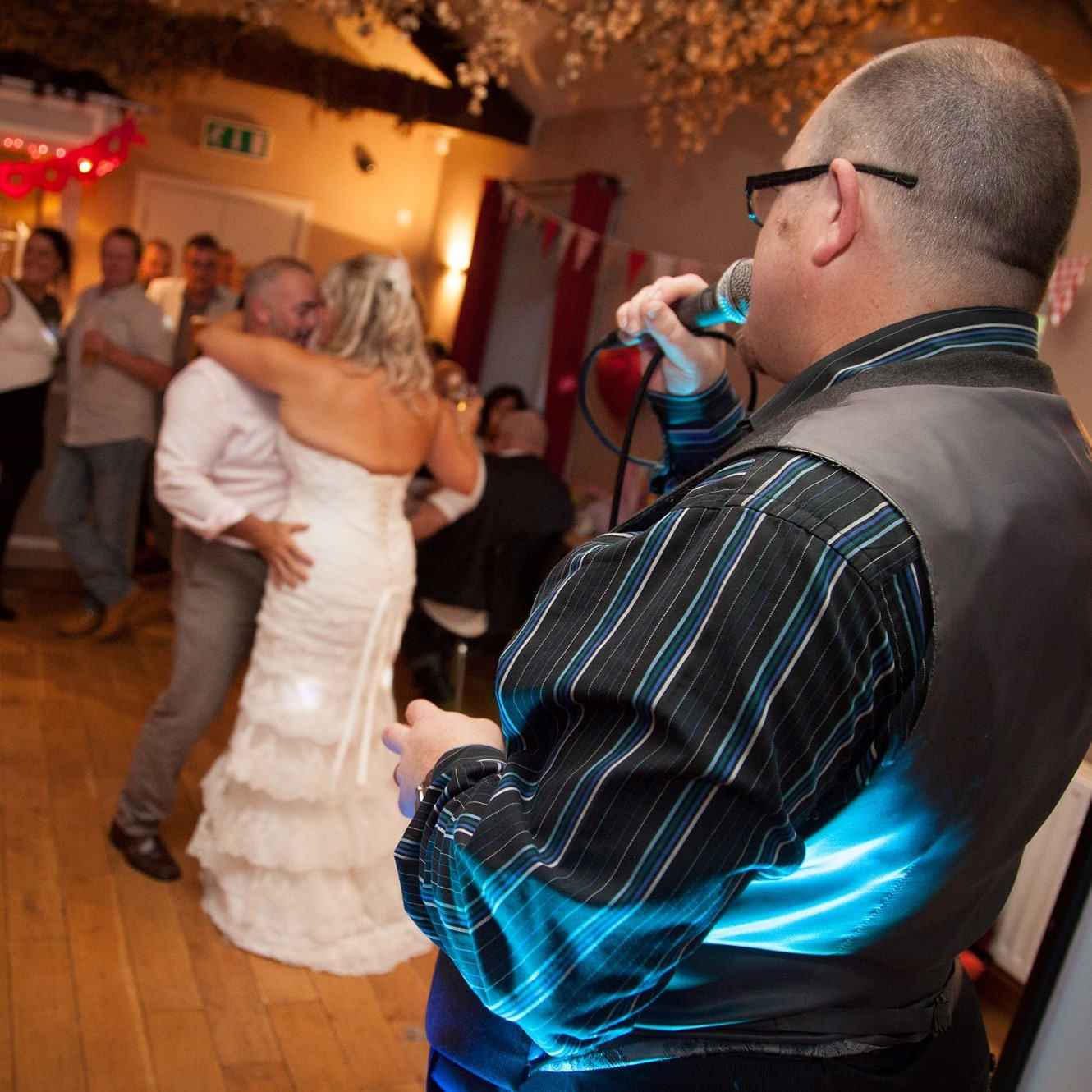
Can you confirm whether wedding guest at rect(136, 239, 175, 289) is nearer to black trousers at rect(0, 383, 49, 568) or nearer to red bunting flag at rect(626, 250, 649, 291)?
black trousers at rect(0, 383, 49, 568)

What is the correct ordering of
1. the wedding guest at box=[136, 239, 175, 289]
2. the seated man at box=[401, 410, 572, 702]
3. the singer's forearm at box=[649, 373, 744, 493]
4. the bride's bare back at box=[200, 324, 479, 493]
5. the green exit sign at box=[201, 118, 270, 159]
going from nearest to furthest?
1. the singer's forearm at box=[649, 373, 744, 493]
2. the bride's bare back at box=[200, 324, 479, 493]
3. the seated man at box=[401, 410, 572, 702]
4. the wedding guest at box=[136, 239, 175, 289]
5. the green exit sign at box=[201, 118, 270, 159]

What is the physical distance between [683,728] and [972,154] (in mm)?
477

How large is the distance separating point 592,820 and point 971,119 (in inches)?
22.7

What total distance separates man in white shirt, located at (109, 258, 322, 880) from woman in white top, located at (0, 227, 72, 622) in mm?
2000

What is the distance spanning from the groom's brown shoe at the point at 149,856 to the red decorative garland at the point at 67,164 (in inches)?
224

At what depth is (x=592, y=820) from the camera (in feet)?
2.42

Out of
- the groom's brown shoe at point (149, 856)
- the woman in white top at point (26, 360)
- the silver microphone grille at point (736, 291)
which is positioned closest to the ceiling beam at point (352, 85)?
the woman in white top at point (26, 360)

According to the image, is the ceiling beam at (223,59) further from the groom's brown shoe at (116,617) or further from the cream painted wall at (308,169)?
the groom's brown shoe at (116,617)

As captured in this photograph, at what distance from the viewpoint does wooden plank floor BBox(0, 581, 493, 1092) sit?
232 centimetres

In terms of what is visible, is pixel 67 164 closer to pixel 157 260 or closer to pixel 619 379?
pixel 157 260

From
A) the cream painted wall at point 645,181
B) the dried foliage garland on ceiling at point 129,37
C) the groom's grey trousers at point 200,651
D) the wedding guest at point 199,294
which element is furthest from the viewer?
the dried foliage garland on ceiling at point 129,37

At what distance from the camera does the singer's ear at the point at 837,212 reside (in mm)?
848

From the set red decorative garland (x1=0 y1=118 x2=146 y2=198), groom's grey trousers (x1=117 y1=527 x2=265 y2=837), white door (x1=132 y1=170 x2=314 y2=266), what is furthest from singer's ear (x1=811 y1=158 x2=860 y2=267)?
white door (x1=132 y1=170 x2=314 y2=266)

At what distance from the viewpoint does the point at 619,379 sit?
Result: 246 inches
